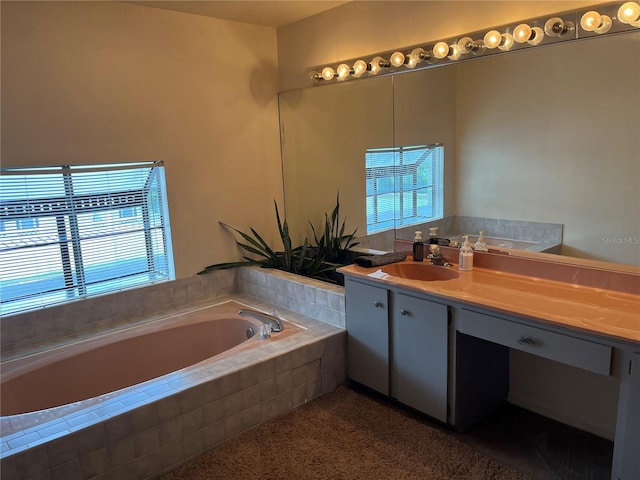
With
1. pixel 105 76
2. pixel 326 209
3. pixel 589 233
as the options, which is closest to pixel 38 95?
pixel 105 76

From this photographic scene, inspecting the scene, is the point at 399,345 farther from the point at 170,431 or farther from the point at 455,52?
the point at 455,52

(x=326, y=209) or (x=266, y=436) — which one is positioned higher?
(x=326, y=209)

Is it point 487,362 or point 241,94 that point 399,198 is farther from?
point 241,94

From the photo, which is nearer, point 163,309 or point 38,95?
point 38,95

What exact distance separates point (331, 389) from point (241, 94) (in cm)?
216

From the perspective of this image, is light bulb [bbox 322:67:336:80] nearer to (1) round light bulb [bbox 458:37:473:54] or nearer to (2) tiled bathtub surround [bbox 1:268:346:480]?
(1) round light bulb [bbox 458:37:473:54]

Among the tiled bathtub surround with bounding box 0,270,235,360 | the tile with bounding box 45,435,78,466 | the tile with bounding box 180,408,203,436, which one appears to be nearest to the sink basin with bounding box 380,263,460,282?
the tile with bounding box 180,408,203,436

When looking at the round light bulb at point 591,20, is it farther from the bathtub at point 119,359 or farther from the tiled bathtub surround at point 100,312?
the tiled bathtub surround at point 100,312

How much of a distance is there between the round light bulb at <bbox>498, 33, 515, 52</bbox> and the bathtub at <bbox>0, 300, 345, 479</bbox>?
1749 mm

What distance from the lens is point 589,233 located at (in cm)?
225

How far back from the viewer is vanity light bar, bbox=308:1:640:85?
6.66 feet

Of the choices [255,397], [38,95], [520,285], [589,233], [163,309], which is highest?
[38,95]

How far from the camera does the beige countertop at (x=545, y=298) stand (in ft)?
6.03

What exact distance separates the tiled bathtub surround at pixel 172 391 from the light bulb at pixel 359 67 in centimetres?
137
